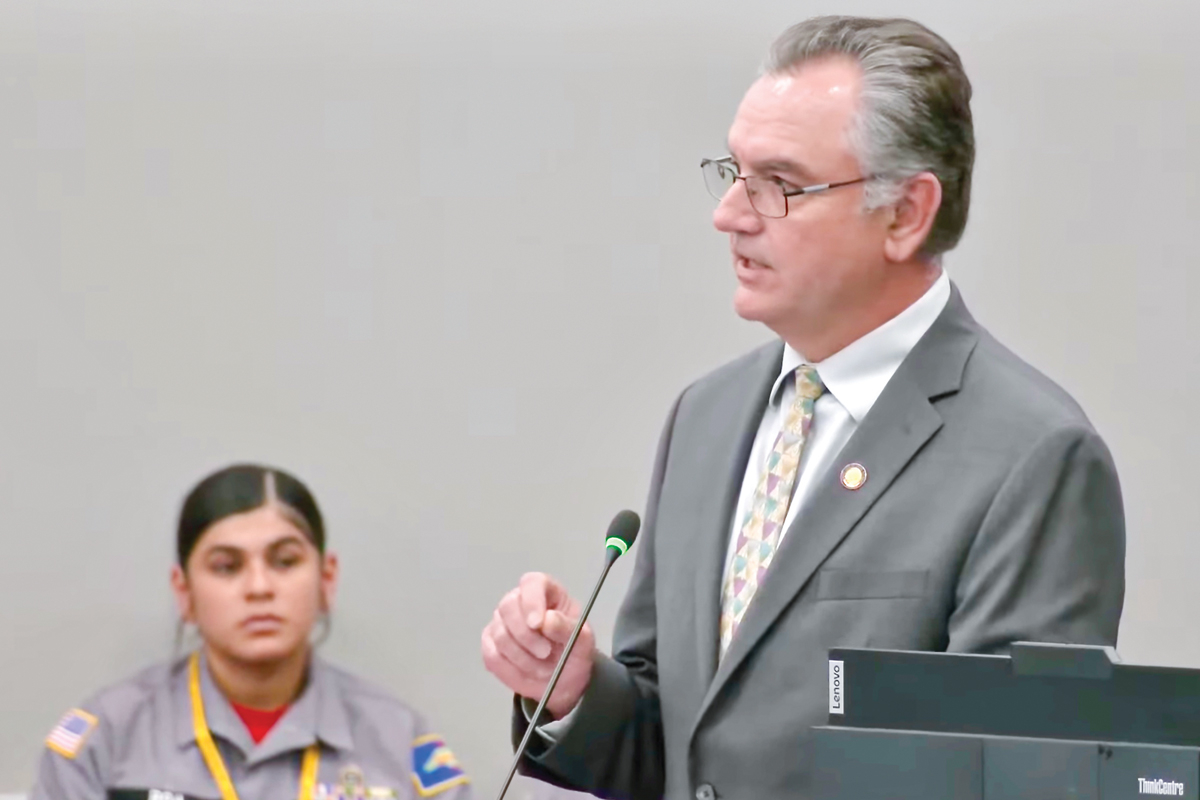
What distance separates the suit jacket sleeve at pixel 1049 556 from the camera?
154 centimetres

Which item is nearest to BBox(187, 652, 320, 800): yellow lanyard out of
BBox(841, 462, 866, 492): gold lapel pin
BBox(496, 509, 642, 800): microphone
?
BBox(496, 509, 642, 800): microphone

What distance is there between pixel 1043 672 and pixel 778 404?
76 cm

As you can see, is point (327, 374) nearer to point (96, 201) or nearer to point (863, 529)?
point (96, 201)

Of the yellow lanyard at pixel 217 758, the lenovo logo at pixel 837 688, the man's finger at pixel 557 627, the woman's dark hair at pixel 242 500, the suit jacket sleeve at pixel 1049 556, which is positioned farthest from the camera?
the woman's dark hair at pixel 242 500

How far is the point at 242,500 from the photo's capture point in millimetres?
3104

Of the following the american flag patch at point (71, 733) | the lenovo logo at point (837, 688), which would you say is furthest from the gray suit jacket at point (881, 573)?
the american flag patch at point (71, 733)

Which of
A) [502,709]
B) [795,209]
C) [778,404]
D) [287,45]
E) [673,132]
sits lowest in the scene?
[502,709]

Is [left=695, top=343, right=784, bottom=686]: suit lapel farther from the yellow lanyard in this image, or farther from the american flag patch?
the american flag patch

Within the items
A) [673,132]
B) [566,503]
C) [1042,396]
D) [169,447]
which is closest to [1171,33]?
[673,132]

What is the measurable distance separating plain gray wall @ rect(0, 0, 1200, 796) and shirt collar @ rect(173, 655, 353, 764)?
133 millimetres

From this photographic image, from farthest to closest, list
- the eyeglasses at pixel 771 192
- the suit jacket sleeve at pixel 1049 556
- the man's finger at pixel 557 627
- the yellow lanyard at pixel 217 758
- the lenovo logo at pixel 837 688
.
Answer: the yellow lanyard at pixel 217 758 → the eyeglasses at pixel 771 192 → the man's finger at pixel 557 627 → the suit jacket sleeve at pixel 1049 556 → the lenovo logo at pixel 837 688

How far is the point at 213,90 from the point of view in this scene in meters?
3.27

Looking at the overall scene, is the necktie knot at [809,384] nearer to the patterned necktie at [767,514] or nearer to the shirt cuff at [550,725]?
the patterned necktie at [767,514]

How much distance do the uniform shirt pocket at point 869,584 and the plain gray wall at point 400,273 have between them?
152cm
